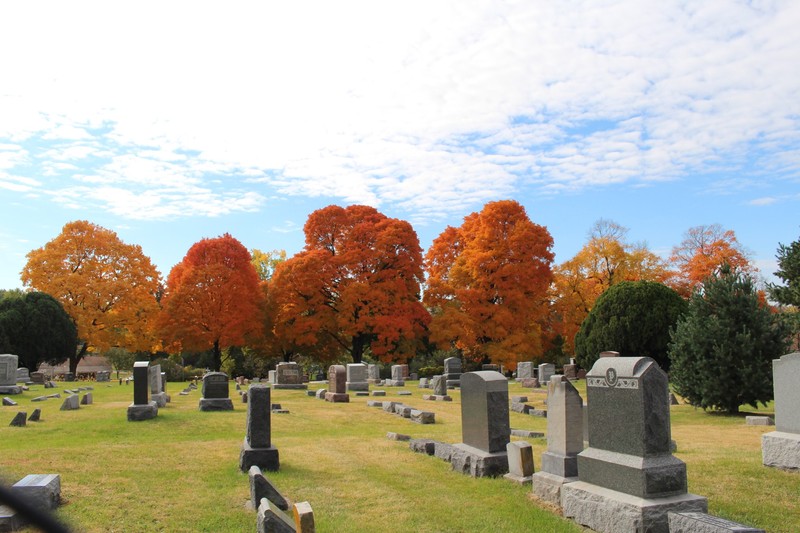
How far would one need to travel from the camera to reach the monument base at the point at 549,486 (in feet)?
25.8

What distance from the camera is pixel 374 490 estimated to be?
877cm

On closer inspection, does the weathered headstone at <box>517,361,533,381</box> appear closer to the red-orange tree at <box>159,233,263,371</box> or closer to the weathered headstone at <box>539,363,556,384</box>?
the weathered headstone at <box>539,363,556,384</box>

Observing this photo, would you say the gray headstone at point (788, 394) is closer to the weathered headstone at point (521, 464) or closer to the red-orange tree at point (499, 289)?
the weathered headstone at point (521, 464)

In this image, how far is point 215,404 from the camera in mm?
19266

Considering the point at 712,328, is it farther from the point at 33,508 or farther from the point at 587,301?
the point at 587,301

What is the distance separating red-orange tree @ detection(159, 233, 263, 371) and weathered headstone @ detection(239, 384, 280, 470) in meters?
28.6

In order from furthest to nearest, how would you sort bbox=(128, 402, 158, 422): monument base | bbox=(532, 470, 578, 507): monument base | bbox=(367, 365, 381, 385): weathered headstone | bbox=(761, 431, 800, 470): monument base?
bbox=(367, 365, 381, 385): weathered headstone → bbox=(128, 402, 158, 422): monument base → bbox=(761, 431, 800, 470): monument base → bbox=(532, 470, 578, 507): monument base

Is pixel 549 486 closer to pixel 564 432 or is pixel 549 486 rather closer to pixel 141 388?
pixel 564 432

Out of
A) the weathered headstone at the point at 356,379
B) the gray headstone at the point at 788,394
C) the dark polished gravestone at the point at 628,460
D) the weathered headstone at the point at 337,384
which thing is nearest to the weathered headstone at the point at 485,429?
the dark polished gravestone at the point at 628,460

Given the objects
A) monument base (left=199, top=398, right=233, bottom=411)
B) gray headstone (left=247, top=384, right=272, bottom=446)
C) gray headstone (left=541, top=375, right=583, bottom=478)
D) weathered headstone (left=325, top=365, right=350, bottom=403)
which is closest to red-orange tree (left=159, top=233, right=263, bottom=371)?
weathered headstone (left=325, top=365, right=350, bottom=403)

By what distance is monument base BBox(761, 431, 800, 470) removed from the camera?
30.3 feet

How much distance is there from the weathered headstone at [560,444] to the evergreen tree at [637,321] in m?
16.6

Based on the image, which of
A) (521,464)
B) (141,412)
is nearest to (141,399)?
(141,412)

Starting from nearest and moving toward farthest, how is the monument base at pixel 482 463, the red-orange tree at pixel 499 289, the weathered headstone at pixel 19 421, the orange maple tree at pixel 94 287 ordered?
1. the monument base at pixel 482 463
2. the weathered headstone at pixel 19 421
3. the red-orange tree at pixel 499 289
4. the orange maple tree at pixel 94 287
